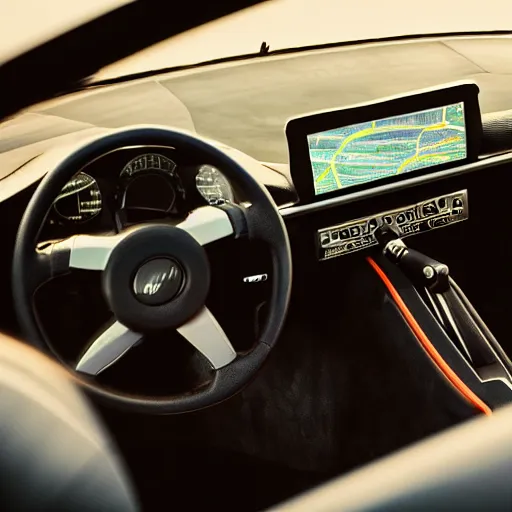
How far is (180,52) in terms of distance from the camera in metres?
1.82

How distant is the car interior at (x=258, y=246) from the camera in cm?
178

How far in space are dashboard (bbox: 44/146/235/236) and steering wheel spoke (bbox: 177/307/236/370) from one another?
0.22 meters

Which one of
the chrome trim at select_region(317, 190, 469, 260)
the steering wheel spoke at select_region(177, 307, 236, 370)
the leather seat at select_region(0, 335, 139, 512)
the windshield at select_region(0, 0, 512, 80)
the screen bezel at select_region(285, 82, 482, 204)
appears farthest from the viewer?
the chrome trim at select_region(317, 190, 469, 260)

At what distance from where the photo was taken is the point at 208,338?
6.30 ft

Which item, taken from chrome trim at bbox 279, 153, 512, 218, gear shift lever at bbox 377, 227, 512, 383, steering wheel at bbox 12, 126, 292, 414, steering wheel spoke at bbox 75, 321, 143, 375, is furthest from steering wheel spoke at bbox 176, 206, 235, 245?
gear shift lever at bbox 377, 227, 512, 383

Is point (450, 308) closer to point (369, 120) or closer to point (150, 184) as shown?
point (369, 120)

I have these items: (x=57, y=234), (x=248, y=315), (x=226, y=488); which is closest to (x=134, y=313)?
(x=57, y=234)

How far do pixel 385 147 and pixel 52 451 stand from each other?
1.61 m

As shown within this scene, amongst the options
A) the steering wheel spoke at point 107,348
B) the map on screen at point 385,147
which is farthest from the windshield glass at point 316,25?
the steering wheel spoke at point 107,348

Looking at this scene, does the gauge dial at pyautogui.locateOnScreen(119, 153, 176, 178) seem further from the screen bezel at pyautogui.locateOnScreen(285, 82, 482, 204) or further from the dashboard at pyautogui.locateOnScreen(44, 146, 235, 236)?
the screen bezel at pyautogui.locateOnScreen(285, 82, 482, 204)

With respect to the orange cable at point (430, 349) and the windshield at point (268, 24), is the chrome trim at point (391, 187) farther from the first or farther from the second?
the windshield at point (268, 24)

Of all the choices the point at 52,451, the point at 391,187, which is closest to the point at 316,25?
the point at 391,187

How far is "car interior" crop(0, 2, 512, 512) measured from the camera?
1780 millimetres

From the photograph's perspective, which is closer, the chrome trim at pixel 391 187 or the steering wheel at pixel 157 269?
the steering wheel at pixel 157 269
